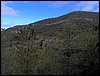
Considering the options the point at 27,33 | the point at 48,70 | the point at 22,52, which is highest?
the point at 27,33

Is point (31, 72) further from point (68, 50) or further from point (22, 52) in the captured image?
point (68, 50)

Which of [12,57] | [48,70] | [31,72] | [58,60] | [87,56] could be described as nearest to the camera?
[31,72]

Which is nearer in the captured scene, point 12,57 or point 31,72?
point 31,72

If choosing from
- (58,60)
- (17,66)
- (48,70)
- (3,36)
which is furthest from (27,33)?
(58,60)

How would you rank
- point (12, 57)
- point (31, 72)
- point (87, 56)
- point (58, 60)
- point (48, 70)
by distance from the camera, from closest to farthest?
point (31, 72)
point (12, 57)
point (48, 70)
point (87, 56)
point (58, 60)

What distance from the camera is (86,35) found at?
48906 mm

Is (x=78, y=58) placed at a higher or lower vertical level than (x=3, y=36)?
lower

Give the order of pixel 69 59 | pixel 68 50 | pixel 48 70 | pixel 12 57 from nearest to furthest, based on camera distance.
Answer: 1. pixel 12 57
2. pixel 48 70
3. pixel 69 59
4. pixel 68 50

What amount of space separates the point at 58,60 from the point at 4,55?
50.5ft

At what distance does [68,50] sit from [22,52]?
30.1 metres

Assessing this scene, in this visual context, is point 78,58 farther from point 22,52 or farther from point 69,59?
point 22,52

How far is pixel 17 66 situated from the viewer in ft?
131

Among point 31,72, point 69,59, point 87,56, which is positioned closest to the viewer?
point 31,72

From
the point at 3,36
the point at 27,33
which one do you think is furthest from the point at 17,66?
the point at 3,36
